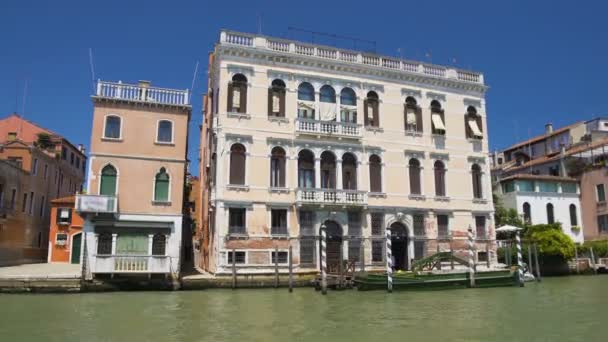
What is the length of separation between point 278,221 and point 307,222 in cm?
131

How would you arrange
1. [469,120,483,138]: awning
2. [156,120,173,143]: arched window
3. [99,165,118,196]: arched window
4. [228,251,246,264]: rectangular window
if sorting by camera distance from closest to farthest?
[99,165,118,196]: arched window
[228,251,246,264]: rectangular window
[156,120,173,143]: arched window
[469,120,483,138]: awning

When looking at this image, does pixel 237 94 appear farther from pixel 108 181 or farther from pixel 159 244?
pixel 159 244

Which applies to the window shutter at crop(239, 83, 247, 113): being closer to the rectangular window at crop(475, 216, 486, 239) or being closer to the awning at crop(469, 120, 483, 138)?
the awning at crop(469, 120, 483, 138)

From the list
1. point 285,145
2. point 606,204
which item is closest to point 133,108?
point 285,145

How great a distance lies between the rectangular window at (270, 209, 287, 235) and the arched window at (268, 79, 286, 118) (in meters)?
4.40

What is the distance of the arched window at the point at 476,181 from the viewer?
25781mm

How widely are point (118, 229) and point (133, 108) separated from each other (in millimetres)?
5084

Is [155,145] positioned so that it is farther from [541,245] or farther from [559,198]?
[559,198]

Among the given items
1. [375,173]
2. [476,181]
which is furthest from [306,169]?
[476,181]

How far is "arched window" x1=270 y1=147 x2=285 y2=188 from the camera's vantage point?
22.2 m

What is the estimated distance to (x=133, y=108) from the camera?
68.2 feet

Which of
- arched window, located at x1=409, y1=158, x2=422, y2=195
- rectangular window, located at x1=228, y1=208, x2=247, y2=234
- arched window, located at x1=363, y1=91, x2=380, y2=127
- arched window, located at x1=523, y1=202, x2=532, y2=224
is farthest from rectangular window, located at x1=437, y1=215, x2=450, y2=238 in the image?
rectangular window, located at x1=228, y1=208, x2=247, y2=234

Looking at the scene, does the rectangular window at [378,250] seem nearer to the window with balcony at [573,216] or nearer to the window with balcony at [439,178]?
the window with balcony at [439,178]

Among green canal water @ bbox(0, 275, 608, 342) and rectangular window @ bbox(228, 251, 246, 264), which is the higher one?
rectangular window @ bbox(228, 251, 246, 264)
